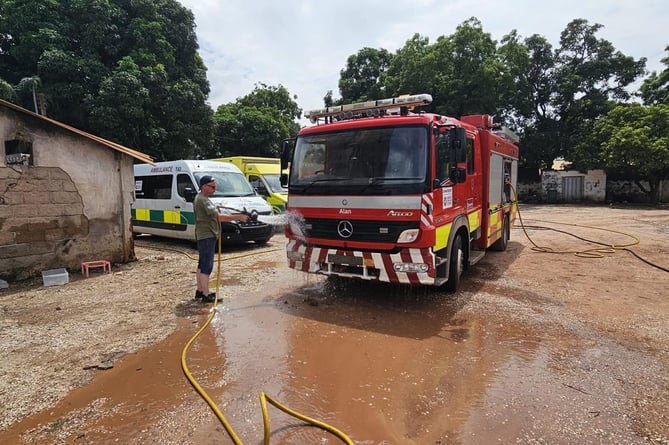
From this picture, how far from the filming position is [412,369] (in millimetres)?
3689

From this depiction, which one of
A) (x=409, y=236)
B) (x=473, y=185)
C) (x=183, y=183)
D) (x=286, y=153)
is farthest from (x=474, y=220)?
(x=183, y=183)

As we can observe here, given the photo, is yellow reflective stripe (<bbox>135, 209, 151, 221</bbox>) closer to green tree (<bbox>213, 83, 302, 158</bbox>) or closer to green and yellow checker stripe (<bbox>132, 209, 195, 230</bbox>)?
green and yellow checker stripe (<bbox>132, 209, 195, 230</bbox>)

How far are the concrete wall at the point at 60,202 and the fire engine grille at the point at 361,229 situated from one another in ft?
16.0

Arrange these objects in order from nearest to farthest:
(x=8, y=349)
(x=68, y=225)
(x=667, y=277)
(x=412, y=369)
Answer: (x=412, y=369), (x=8, y=349), (x=667, y=277), (x=68, y=225)

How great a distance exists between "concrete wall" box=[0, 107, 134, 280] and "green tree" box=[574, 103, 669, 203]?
22.6 meters

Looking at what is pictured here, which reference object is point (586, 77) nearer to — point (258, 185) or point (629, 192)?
point (629, 192)

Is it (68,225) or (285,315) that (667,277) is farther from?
(68,225)

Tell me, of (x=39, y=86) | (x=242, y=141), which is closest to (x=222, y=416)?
(x=39, y=86)

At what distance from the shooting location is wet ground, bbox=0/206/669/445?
9.20 ft

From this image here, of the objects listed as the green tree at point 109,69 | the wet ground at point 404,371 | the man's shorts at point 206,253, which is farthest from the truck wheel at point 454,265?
the green tree at point 109,69

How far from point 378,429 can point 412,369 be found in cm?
98

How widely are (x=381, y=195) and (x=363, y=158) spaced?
2.01 feet

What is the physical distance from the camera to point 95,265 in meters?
7.54

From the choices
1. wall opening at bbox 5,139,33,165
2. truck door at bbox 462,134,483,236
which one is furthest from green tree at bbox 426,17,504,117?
wall opening at bbox 5,139,33,165
